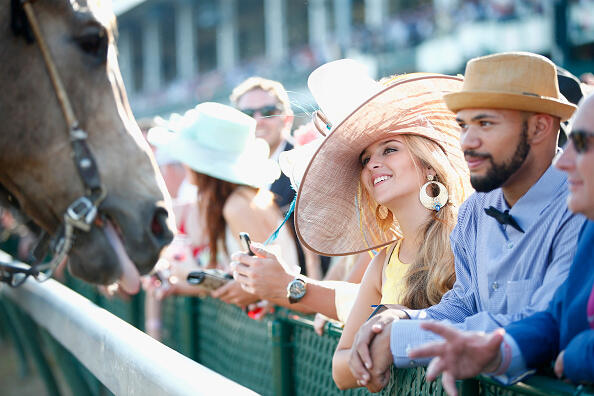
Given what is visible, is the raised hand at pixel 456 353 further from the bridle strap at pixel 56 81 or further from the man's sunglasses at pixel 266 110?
the man's sunglasses at pixel 266 110

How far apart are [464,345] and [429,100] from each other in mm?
1187

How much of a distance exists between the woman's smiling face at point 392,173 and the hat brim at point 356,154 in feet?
0.15

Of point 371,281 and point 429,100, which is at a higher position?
point 429,100

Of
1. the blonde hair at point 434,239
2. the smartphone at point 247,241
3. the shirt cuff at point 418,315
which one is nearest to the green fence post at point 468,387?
the shirt cuff at point 418,315

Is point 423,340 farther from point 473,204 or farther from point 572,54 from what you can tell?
point 572,54

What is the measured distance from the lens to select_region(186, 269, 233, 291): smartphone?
131 inches

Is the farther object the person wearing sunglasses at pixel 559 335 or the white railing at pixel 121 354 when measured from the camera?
the white railing at pixel 121 354

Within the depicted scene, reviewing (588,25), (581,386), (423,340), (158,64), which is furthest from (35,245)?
(158,64)

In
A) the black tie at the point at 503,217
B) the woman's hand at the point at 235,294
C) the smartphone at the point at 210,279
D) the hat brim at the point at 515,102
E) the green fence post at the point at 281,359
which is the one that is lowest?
the green fence post at the point at 281,359

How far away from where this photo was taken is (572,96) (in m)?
3.13

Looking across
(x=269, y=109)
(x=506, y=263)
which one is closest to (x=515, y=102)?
(x=506, y=263)

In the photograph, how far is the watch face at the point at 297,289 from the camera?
275cm

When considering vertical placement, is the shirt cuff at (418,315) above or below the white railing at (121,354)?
above

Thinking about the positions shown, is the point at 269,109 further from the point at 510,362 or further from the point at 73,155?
the point at 510,362
